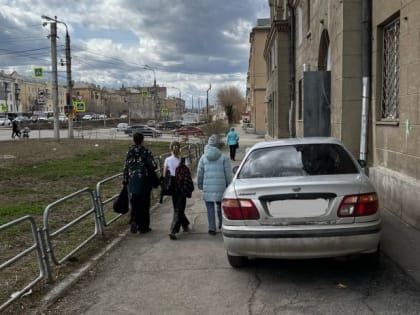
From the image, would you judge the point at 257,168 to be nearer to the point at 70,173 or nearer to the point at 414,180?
the point at 414,180

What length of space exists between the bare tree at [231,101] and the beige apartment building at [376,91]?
6641 centimetres

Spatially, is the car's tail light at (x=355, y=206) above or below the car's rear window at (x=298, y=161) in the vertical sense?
below

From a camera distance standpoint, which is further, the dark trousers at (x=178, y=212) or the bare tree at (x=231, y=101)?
the bare tree at (x=231, y=101)

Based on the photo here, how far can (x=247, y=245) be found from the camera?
4.91m

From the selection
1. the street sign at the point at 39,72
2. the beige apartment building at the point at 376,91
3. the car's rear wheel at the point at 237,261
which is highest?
the street sign at the point at 39,72

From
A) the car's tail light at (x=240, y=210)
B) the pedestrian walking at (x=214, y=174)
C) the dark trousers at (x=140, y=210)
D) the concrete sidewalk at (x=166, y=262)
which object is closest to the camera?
the concrete sidewalk at (x=166, y=262)

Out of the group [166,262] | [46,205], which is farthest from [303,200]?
[46,205]

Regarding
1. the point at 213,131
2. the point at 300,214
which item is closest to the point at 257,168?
the point at 300,214

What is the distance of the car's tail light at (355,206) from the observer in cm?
475

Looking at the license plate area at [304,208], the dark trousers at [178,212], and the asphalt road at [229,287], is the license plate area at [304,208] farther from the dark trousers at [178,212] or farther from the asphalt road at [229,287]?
the dark trousers at [178,212]

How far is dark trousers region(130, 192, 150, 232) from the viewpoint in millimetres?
7484

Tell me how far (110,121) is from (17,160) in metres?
74.0

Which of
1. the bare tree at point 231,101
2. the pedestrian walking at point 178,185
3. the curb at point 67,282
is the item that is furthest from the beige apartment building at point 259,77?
the curb at point 67,282

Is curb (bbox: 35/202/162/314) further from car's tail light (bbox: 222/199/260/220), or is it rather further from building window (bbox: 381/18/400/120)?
building window (bbox: 381/18/400/120)
